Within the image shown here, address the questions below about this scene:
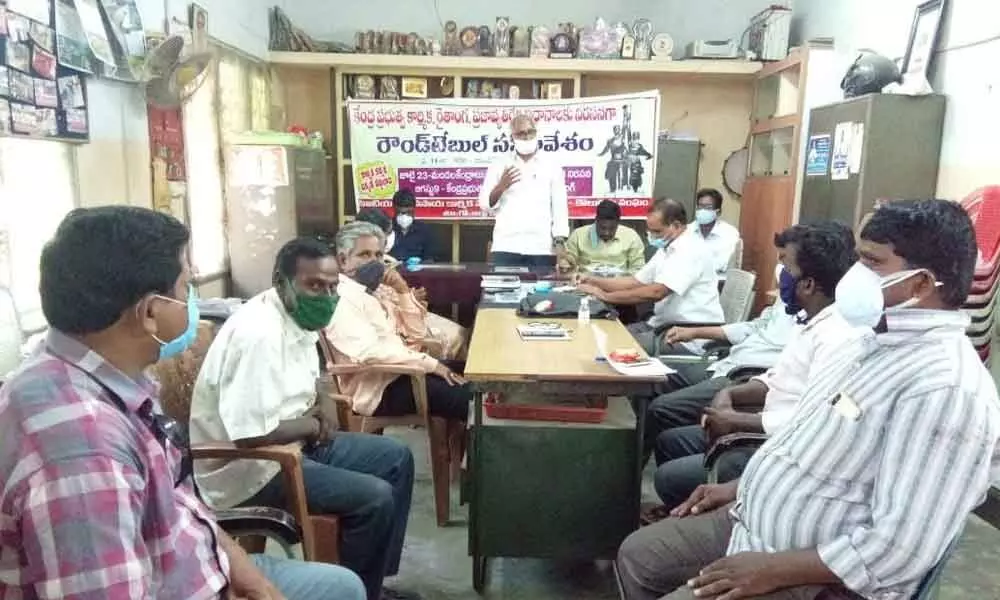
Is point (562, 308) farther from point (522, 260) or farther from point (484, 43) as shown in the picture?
point (484, 43)

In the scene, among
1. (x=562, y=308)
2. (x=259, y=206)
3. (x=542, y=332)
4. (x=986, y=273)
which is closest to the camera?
(x=542, y=332)

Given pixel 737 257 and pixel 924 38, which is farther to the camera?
pixel 737 257

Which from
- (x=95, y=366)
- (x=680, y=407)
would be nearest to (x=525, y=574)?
(x=680, y=407)

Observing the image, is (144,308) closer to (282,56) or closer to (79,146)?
(79,146)

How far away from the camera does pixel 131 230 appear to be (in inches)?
41.9

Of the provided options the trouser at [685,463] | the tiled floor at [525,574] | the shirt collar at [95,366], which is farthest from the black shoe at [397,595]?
the shirt collar at [95,366]

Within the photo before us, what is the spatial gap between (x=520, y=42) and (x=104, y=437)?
5.36 meters

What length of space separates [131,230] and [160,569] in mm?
521

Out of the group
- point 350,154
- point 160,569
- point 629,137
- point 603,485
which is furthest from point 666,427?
point 350,154

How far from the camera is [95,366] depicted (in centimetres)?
104

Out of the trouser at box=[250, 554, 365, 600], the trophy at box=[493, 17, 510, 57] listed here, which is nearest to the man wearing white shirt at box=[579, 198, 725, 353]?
the trouser at box=[250, 554, 365, 600]

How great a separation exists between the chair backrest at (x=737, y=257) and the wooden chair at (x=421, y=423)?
3111 millimetres

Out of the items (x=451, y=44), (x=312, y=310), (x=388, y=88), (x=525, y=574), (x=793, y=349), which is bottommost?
(x=525, y=574)

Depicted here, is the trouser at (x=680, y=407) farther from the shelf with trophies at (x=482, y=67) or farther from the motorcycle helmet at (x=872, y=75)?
the shelf with trophies at (x=482, y=67)
